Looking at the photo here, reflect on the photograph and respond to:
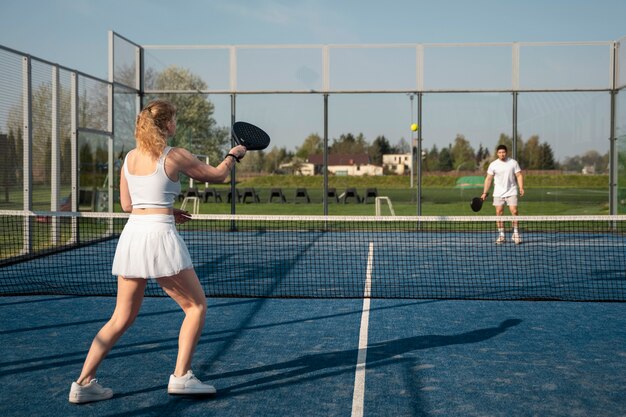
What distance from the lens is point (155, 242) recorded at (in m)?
4.14

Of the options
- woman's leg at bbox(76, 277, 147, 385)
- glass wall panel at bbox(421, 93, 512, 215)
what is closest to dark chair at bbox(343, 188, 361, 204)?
glass wall panel at bbox(421, 93, 512, 215)

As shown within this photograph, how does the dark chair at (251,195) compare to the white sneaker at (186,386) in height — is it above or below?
above

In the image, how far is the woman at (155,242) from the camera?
4.14 metres

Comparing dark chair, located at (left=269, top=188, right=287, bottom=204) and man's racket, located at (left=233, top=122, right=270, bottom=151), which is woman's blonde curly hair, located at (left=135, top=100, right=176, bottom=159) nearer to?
man's racket, located at (left=233, top=122, right=270, bottom=151)

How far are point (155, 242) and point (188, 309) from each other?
0.52 metres

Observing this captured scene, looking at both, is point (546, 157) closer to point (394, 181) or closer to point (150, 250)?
point (394, 181)

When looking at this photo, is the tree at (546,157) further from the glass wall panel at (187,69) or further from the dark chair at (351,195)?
the glass wall panel at (187,69)

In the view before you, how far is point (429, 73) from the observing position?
16.2 m

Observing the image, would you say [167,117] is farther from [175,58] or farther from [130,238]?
[175,58]

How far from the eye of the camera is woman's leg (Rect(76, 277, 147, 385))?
4.28 metres

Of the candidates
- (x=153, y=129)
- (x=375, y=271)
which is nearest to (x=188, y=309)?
(x=153, y=129)

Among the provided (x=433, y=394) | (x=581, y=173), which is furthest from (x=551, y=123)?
(x=433, y=394)

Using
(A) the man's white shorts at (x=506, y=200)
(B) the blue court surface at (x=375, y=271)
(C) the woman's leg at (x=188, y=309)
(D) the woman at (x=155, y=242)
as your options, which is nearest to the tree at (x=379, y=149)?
(B) the blue court surface at (x=375, y=271)

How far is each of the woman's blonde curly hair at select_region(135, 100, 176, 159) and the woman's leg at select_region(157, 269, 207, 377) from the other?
768mm
